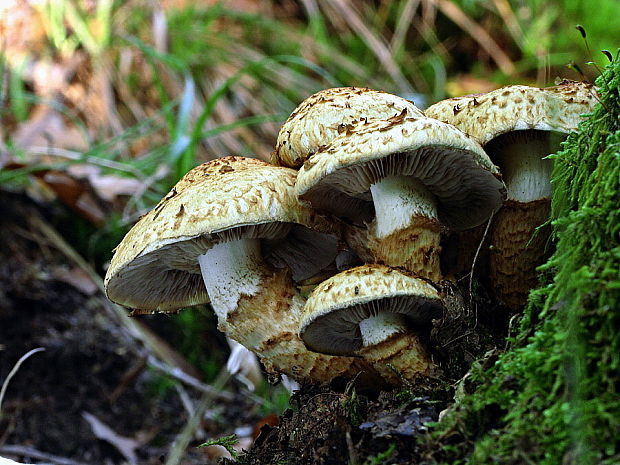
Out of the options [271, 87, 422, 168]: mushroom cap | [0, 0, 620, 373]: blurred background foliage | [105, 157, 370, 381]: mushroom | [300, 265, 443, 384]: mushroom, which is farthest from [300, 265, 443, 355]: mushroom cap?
[0, 0, 620, 373]: blurred background foliage

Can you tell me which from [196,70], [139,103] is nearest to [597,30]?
[196,70]

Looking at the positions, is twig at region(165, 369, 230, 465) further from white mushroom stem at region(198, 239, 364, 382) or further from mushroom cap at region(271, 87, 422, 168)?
mushroom cap at region(271, 87, 422, 168)

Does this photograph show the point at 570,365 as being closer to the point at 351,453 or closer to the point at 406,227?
the point at 351,453

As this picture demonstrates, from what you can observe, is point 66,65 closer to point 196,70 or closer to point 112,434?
point 196,70

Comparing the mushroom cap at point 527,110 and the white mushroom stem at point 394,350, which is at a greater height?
the mushroom cap at point 527,110

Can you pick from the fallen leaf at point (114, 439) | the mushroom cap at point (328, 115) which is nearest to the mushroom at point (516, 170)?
the mushroom cap at point (328, 115)

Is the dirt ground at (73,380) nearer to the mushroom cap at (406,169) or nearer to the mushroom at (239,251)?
the mushroom at (239,251)
